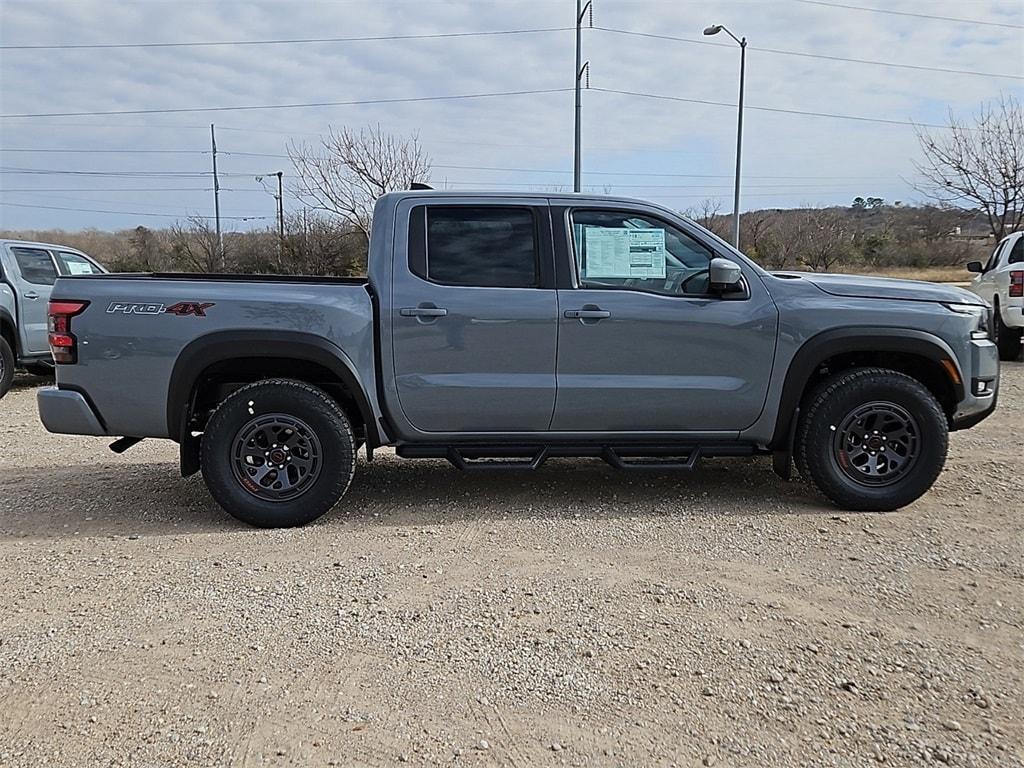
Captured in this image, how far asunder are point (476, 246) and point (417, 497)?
168 centimetres

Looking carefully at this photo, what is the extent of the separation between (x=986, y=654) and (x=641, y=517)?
6.74 ft

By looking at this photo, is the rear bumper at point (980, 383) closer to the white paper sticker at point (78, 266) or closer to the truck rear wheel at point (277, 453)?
the truck rear wheel at point (277, 453)

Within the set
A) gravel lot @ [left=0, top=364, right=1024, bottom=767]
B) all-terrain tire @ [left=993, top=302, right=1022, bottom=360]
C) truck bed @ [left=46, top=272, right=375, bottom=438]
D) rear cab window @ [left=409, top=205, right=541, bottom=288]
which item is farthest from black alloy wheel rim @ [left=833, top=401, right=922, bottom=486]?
all-terrain tire @ [left=993, top=302, right=1022, bottom=360]

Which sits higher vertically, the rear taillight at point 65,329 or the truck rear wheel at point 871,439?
the rear taillight at point 65,329

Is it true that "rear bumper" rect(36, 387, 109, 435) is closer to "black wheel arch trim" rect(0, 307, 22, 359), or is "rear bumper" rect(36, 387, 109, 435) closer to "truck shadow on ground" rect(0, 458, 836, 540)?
"truck shadow on ground" rect(0, 458, 836, 540)

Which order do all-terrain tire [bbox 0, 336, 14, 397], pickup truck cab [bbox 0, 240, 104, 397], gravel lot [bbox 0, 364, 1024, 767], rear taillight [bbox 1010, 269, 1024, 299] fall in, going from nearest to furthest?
gravel lot [bbox 0, 364, 1024, 767], all-terrain tire [bbox 0, 336, 14, 397], pickup truck cab [bbox 0, 240, 104, 397], rear taillight [bbox 1010, 269, 1024, 299]

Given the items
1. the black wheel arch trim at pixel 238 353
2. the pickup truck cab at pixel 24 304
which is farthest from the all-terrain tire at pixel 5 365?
the black wheel arch trim at pixel 238 353

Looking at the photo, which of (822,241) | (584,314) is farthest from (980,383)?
(822,241)

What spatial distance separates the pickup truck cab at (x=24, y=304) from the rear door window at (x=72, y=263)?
108 millimetres

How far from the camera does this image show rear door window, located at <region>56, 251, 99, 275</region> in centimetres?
1096

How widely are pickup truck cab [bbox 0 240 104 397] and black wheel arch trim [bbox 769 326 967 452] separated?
8228 mm

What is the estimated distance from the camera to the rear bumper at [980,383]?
504 cm

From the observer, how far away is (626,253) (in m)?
4.99

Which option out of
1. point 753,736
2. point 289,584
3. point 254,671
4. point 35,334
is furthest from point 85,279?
point 35,334
